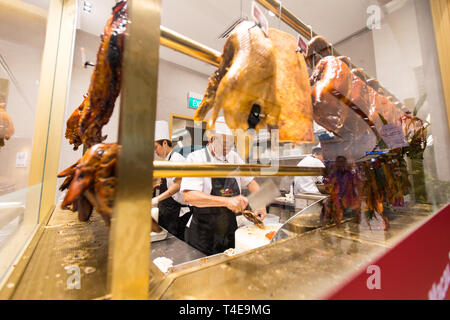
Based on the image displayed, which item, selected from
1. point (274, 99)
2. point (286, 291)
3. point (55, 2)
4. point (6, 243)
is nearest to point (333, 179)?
point (274, 99)

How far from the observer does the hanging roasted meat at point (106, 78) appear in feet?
1.62

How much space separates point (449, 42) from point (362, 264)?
3053mm

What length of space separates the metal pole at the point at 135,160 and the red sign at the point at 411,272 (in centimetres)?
44

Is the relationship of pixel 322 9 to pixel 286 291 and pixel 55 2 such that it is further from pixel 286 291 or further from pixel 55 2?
pixel 286 291

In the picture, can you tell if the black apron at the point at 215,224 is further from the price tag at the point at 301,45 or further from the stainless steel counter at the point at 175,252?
the price tag at the point at 301,45

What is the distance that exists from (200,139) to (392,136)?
1.46 metres

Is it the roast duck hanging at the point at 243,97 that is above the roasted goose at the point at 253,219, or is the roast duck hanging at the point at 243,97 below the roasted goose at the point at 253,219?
above

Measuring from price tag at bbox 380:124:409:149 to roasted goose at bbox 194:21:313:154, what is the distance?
3.14ft

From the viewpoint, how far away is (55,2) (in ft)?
3.98

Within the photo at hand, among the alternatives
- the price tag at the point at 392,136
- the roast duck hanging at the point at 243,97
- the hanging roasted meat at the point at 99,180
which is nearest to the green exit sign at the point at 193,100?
the roast duck hanging at the point at 243,97

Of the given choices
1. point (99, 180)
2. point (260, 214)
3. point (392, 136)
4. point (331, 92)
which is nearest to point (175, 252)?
point (260, 214)

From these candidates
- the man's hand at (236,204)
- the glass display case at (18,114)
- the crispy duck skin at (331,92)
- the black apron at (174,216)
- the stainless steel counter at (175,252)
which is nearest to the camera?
the glass display case at (18,114)

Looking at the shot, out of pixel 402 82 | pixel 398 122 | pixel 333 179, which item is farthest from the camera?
pixel 402 82

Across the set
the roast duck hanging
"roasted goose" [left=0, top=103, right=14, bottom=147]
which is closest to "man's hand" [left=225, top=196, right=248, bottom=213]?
the roast duck hanging
